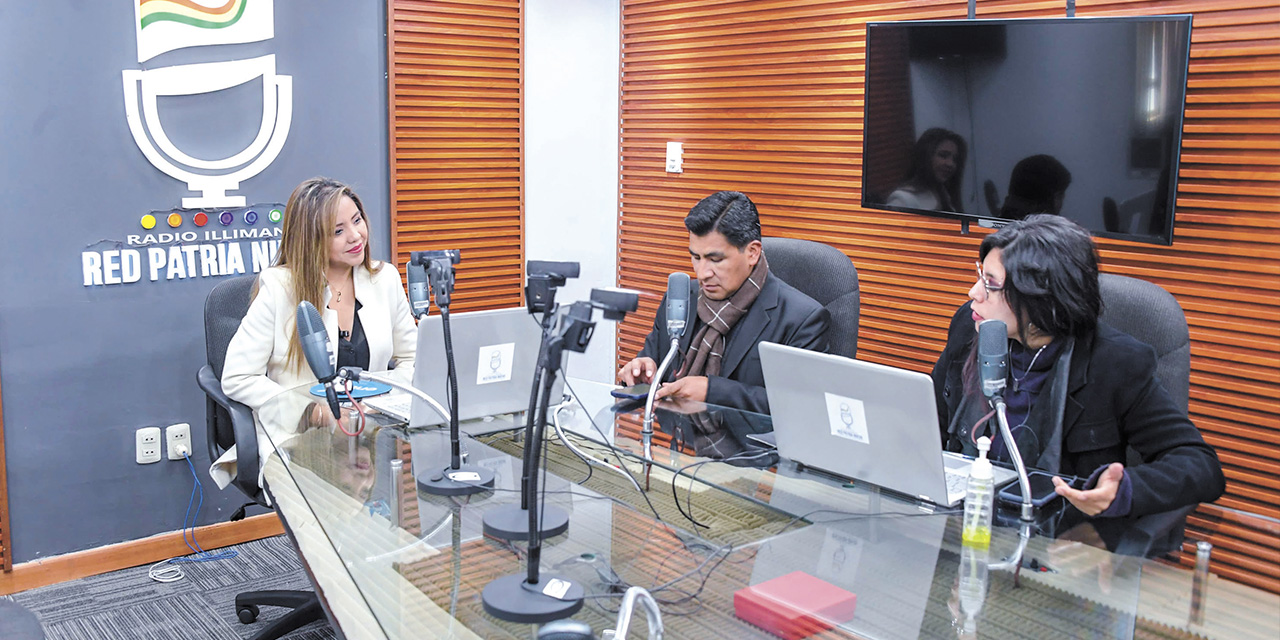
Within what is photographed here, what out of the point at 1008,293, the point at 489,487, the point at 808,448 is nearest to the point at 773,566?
the point at 808,448

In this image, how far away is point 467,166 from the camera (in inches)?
179

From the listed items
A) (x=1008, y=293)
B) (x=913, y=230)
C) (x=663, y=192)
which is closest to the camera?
(x=1008, y=293)

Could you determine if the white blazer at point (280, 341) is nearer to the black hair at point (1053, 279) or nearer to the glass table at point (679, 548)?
the glass table at point (679, 548)

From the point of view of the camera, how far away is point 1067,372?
2.25 m

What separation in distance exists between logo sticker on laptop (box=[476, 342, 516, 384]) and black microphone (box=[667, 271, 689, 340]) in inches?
14.8

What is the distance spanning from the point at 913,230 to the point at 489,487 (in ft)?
7.59

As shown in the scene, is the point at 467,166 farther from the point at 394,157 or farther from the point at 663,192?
the point at 663,192

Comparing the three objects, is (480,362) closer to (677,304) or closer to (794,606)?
(677,304)

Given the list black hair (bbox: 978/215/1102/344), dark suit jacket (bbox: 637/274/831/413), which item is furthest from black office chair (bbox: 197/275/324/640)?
black hair (bbox: 978/215/1102/344)

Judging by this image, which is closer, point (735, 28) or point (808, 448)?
point (808, 448)

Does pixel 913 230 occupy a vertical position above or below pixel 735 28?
below

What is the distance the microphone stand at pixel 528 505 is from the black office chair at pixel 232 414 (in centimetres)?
135

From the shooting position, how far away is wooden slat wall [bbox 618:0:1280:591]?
3029mm

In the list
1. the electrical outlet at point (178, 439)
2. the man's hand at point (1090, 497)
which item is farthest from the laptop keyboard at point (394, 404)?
the man's hand at point (1090, 497)
